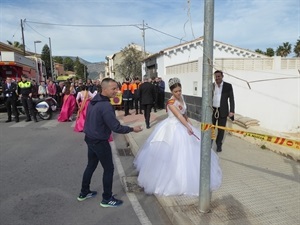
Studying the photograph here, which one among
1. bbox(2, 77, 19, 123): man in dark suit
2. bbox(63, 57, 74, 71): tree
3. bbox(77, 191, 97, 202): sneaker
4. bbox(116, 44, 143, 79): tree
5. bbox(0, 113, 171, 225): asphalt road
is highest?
bbox(63, 57, 74, 71): tree

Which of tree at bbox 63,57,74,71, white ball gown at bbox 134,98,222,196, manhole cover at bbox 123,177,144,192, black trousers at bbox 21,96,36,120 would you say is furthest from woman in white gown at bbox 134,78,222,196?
tree at bbox 63,57,74,71

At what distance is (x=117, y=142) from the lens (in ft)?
28.1

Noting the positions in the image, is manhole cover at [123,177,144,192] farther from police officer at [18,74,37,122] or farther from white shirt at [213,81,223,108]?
police officer at [18,74,37,122]

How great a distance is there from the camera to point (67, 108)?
12.6 meters

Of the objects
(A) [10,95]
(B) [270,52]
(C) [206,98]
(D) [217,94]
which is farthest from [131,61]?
(C) [206,98]

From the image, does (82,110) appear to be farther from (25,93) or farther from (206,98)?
(206,98)

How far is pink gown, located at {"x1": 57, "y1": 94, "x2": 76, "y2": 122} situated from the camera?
12.5 m

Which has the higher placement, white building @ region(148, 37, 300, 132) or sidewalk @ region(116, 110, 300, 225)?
white building @ region(148, 37, 300, 132)

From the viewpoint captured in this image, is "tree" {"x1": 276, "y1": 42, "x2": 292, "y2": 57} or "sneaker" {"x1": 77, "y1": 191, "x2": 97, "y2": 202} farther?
"tree" {"x1": 276, "y1": 42, "x2": 292, "y2": 57}

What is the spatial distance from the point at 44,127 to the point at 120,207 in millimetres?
7679

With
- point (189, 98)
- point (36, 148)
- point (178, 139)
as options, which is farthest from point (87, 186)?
point (189, 98)

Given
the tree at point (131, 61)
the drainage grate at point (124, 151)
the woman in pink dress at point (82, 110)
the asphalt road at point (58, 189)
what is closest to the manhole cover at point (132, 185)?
the asphalt road at point (58, 189)

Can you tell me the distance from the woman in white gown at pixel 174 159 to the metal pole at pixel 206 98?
1.99 ft

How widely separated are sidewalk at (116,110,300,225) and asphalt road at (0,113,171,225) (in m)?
0.35
